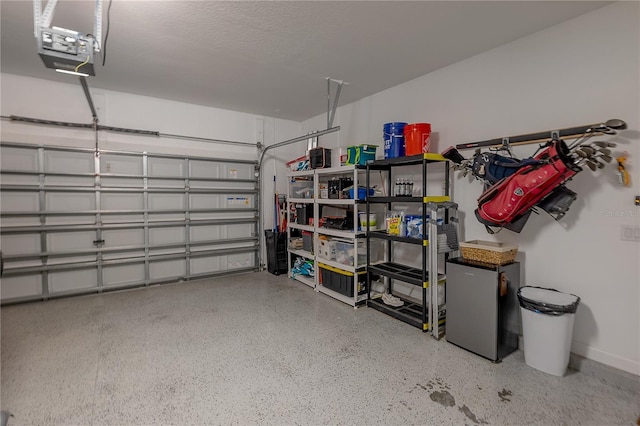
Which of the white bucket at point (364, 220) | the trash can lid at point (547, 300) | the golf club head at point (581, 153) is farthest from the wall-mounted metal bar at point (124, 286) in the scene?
the golf club head at point (581, 153)

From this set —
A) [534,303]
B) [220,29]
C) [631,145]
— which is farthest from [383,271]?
[220,29]

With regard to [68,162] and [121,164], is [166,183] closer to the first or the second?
[121,164]

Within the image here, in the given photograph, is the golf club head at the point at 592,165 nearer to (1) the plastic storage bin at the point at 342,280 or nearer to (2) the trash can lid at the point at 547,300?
(2) the trash can lid at the point at 547,300

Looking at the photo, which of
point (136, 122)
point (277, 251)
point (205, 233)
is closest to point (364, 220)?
point (277, 251)

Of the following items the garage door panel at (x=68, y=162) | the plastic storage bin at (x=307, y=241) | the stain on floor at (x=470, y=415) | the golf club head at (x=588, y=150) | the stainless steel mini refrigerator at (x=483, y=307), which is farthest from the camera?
the plastic storage bin at (x=307, y=241)

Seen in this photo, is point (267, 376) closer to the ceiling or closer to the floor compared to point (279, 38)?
closer to the floor

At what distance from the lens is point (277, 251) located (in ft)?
17.5

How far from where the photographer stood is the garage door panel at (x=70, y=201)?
4.04 metres

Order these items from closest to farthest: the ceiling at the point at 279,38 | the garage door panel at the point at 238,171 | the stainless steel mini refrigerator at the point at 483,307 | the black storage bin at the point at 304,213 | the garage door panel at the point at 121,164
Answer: the ceiling at the point at 279,38 < the stainless steel mini refrigerator at the point at 483,307 < the garage door panel at the point at 121,164 < the black storage bin at the point at 304,213 < the garage door panel at the point at 238,171

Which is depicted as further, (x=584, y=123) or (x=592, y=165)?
(x=584, y=123)

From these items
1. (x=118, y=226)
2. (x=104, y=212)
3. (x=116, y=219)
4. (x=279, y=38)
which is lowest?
(x=118, y=226)

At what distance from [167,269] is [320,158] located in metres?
3.01

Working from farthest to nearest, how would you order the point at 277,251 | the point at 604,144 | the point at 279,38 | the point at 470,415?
1. the point at 277,251
2. the point at 279,38
3. the point at 604,144
4. the point at 470,415

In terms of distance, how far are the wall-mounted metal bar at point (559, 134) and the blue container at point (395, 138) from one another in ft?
2.06
